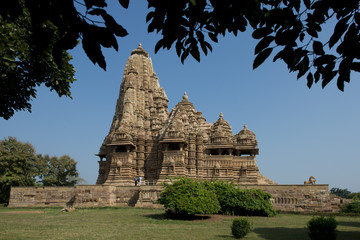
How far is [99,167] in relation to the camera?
38.5m

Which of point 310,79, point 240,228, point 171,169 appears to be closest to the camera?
point 310,79

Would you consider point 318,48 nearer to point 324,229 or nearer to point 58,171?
point 324,229

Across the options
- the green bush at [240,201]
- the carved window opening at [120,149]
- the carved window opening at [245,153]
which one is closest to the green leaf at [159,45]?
the green bush at [240,201]

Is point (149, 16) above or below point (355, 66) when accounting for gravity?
above

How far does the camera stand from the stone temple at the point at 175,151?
106 feet

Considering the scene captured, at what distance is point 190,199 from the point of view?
57.5 ft

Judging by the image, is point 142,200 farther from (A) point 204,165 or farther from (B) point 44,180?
(B) point 44,180

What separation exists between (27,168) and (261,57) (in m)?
40.9

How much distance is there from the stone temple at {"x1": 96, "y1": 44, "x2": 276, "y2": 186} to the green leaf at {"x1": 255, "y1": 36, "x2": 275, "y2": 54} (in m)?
28.2

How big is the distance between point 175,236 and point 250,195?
9.68 m

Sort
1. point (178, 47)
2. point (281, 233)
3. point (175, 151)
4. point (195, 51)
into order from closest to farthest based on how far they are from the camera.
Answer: point (195, 51) < point (178, 47) < point (281, 233) < point (175, 151)

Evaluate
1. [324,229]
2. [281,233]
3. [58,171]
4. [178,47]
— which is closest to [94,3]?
[178,47]

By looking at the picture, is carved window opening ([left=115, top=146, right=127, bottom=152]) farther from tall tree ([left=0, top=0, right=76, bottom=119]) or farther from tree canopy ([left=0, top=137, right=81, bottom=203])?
tall tree ([left=0, top=0, right=76, bottom=119])

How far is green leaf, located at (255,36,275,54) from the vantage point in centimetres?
335
